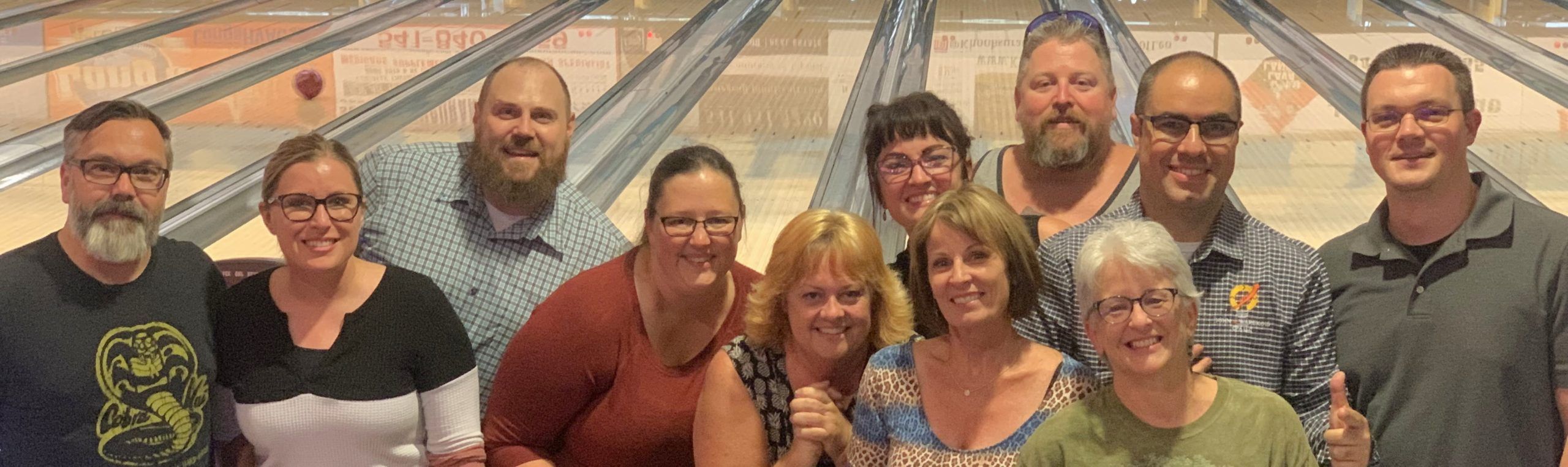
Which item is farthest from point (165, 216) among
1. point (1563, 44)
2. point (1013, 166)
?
point (1563, 44)

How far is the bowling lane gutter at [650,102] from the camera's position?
12.5ft

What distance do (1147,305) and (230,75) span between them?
432 cm

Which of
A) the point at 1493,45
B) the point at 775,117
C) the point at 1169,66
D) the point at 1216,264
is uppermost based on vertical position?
the point at 1169,66

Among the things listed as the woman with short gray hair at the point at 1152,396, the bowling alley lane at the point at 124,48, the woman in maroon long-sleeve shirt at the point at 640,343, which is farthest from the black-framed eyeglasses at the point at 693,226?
the bowling alley lane at the point at 124,48

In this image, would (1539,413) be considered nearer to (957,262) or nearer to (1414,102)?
(1414,102)

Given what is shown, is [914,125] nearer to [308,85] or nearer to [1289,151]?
[1289,151]

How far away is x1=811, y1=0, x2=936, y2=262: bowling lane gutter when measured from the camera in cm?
327

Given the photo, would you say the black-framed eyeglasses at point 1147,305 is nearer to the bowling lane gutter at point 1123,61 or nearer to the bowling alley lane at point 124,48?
the bowling lane gutter at point 1123,61

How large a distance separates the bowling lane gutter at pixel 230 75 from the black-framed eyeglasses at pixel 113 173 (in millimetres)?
1942

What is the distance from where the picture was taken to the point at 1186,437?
54.3 inches

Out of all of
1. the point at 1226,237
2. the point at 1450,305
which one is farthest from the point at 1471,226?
the point at 1226,237

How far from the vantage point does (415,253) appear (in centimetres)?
200

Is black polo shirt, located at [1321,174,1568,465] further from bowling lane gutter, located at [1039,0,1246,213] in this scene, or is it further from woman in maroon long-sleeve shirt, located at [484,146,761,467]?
woman in maroon long-sleeve shirt, located at [484,146,761,467]

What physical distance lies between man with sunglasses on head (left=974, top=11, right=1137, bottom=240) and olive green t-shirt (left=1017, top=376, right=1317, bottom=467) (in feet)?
2.12
